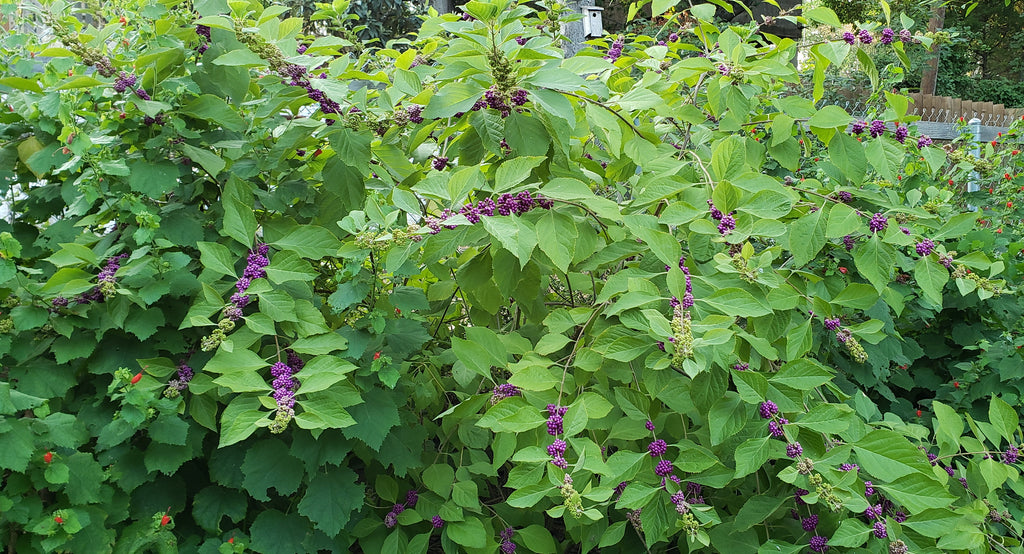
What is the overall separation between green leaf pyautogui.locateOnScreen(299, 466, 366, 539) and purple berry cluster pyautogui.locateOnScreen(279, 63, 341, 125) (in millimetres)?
772

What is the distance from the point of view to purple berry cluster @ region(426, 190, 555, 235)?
48.9 inches

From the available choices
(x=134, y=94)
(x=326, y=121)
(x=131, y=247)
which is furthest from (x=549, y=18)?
(x=131, y=247)

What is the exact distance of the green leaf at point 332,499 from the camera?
1.40 meters

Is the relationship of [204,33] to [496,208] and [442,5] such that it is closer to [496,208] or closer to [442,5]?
[496,208]

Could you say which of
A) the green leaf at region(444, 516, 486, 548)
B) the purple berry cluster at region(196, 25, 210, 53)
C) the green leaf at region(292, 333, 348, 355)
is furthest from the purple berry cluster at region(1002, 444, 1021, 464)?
the purple berry cluster at region(196, 25, 210, 53)

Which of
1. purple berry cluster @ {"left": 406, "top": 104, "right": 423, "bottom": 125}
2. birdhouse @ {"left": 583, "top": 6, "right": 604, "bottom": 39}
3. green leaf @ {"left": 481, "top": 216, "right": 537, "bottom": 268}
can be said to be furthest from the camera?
birdhouse @ {"left": 583, "top": 6, "right": 604, "bottom": 39}

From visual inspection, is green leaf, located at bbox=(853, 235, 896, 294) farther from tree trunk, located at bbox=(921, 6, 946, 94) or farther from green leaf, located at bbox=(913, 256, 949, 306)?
tree trunk, located at bbox=(921, 6, 946, 94)

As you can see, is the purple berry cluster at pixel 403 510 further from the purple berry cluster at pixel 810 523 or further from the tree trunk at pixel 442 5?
the tree trunk at pixel 442 5

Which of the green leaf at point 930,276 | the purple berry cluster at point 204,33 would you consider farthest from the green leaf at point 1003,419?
the purple berry cluster at point 204,33

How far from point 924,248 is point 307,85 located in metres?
1.32

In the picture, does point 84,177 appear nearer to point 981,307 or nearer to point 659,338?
point 659,338

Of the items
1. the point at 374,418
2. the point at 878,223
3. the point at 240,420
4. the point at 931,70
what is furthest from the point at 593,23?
the point at 931,70

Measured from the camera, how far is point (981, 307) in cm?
259

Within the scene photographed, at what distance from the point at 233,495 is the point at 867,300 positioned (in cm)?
141
